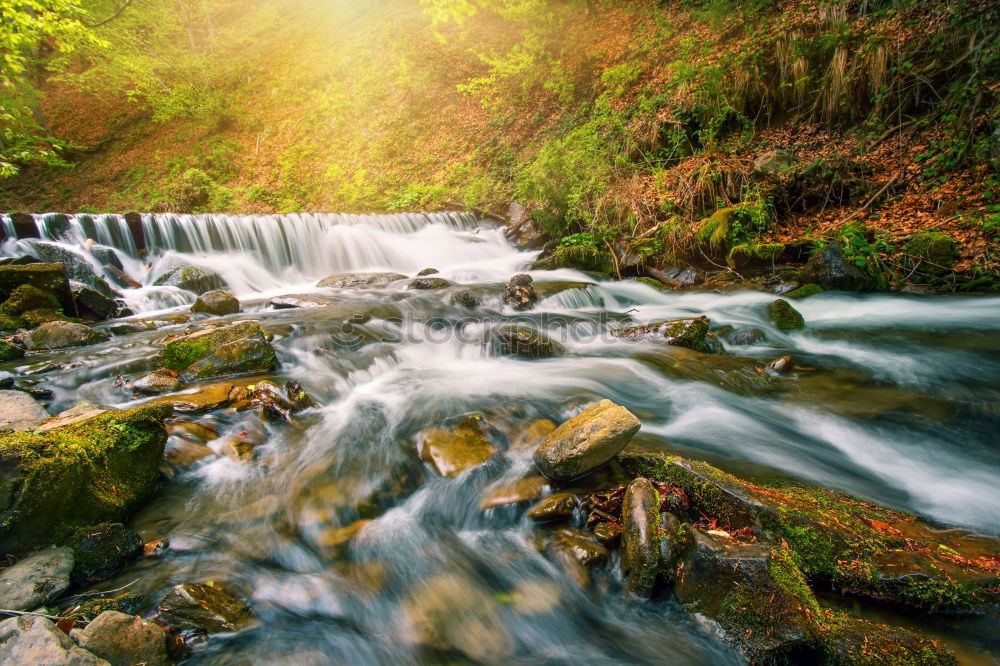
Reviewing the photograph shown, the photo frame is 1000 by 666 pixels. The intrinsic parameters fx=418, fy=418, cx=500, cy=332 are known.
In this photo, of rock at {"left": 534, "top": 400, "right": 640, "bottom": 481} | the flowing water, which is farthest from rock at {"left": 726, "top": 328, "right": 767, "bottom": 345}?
rock at {"left": 534, "top": 400, "right": 640, "bottom": 481}

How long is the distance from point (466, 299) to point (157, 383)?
4.66 m

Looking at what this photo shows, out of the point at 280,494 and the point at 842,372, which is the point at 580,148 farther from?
the point at 280,494

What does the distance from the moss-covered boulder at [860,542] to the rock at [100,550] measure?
110 inches

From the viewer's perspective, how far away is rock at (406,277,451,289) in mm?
8766

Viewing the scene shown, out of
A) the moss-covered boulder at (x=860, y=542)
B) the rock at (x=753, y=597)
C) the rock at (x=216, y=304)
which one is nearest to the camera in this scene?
the rock at (x=753, y=597)

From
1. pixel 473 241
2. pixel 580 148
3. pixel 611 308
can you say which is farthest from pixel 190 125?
pixel 611 308

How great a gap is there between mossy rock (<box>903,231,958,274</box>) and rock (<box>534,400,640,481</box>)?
645 cm

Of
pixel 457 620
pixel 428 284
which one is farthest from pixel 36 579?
pixel 428 284

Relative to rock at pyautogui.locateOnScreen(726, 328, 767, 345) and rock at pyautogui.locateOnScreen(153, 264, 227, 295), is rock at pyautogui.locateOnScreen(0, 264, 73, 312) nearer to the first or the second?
rock at pyautogui.locateOnScreen(153, 264, 227, 295)

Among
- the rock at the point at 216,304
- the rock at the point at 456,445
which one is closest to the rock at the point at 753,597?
the rock at the point at 456,445

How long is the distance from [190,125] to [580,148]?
17.9 metres

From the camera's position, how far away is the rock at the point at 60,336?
205 inches

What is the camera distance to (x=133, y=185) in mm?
15508

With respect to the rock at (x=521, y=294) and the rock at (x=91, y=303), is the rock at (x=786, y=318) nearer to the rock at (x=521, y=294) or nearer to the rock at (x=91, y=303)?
the rock at (x=521, y=294)
